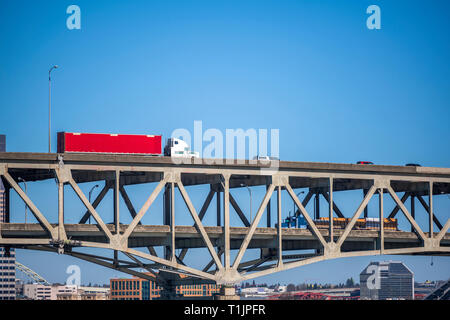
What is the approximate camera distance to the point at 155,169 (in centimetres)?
9488

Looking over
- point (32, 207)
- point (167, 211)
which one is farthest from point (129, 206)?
point (32, 207)

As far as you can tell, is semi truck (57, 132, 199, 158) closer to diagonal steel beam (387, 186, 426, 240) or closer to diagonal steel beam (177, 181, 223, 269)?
diagonal steel beam (177, 181, 223, 269)

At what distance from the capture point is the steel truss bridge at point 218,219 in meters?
90.6

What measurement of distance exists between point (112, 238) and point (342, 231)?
27919 mm

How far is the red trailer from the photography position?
302ft

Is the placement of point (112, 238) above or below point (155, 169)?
below

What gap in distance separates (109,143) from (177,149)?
850 centimetres

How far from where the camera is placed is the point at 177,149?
9912 cm

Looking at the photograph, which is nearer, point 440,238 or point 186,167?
point 186,167

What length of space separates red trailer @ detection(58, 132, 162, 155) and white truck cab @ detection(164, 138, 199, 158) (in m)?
2.77

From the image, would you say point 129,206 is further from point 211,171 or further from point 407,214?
point 407,214
